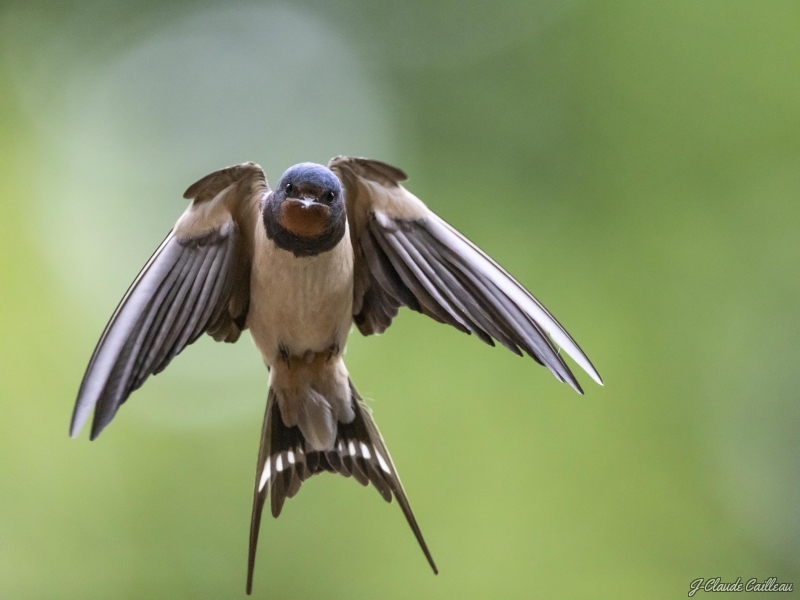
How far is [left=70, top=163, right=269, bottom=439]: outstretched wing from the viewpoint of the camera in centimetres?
94

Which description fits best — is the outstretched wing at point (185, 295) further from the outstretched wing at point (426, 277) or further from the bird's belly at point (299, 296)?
the outstretched wing at point (426, 277)

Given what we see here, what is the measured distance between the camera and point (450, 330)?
2559mm

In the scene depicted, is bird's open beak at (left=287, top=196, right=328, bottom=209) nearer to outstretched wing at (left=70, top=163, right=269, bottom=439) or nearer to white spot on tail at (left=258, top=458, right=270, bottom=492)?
outstretched wing at (left=70, top=163, right=269, bottom=439)

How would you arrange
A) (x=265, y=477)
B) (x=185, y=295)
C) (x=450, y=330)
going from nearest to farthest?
(x=185, y=295)
(x=265, y=477)
(x=450, y=330)

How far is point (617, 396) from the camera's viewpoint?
2.35m

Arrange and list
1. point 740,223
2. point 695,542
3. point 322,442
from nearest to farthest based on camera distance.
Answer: point 322,442, point 695,542, point 740,223

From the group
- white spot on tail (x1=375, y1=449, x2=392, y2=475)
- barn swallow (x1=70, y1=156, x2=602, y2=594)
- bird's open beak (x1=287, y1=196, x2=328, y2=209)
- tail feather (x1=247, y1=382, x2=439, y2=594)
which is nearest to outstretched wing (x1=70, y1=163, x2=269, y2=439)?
barn swallow (x1=70, y1=156, x2=602, y2=594)

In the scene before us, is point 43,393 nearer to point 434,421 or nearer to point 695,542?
point 434,421

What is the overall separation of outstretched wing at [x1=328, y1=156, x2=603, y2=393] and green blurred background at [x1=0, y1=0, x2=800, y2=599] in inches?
42.2

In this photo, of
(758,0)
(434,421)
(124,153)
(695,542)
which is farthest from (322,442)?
(758,0)

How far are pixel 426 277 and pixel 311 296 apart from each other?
216 mm

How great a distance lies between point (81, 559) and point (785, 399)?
2404 millimetres
